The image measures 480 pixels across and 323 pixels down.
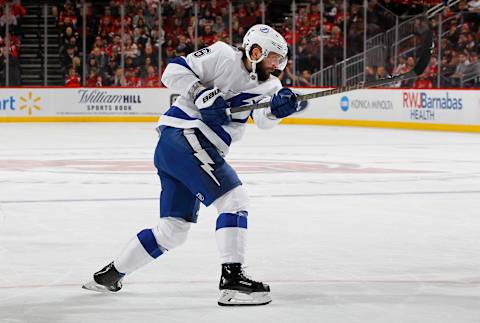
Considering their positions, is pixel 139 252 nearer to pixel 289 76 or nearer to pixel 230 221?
pixel 230 221

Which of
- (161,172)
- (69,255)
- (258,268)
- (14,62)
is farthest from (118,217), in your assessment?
(14,62)

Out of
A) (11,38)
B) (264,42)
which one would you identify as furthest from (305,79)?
(264,42)

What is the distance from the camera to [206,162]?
4336 millimetres

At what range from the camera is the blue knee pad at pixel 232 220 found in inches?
167

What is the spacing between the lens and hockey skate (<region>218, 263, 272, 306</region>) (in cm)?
423

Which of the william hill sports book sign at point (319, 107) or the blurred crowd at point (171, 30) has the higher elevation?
the blurred crowd at point (171, 30)

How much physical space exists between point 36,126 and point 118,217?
12254 mm

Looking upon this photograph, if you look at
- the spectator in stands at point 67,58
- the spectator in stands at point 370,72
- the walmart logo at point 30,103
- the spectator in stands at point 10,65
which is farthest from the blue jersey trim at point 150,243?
the spectator in stands at point 67,58

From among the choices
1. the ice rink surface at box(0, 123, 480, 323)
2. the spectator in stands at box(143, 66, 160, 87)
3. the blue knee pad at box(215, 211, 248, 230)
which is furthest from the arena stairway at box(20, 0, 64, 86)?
the blue knee pad at box(215, 211, 248, 230)

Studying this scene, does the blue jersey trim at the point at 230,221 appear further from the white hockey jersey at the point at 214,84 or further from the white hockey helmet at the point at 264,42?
the white hockey helmet at the point at 264,42

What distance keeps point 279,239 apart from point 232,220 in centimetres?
197

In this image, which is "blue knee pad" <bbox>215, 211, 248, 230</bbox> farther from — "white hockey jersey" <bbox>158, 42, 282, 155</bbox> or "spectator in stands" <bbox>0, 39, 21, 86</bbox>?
"spectator in stands" <bbox>0, 39, 21, 86</bbox>

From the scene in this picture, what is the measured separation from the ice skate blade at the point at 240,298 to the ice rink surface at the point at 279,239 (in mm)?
47

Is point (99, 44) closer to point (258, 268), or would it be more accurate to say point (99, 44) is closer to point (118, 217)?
point (118, 217)
